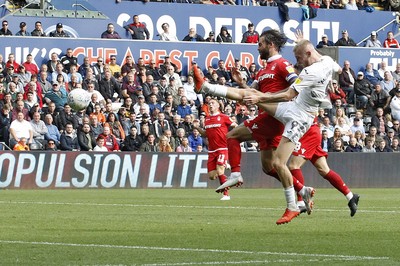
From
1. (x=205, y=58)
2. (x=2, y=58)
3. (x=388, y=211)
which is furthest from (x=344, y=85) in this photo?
(x=388, y=211)

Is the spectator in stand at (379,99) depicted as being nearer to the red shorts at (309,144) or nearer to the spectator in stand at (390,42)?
the spectator in stand at (390,42)

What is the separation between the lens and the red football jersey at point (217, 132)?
24188mm

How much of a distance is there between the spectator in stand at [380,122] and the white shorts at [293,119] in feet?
64.2

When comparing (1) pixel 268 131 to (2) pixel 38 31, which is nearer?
(1) pixel 268 131

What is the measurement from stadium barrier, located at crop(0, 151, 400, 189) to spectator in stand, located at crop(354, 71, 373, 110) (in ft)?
14.4

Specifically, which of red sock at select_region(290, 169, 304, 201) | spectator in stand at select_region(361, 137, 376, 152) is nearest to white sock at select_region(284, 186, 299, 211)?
red sock at select_region(290, 169, 304, 201)

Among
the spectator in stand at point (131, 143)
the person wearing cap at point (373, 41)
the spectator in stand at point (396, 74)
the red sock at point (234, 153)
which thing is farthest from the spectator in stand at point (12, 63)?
the person wearing cap at point (373, 41)

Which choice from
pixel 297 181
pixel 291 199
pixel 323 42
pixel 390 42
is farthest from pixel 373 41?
pixel 291 199

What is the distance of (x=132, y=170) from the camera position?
94.8 ft

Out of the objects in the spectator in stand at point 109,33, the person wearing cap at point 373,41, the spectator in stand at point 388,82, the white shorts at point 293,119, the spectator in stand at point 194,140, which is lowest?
the spectator in stand at point 194,140

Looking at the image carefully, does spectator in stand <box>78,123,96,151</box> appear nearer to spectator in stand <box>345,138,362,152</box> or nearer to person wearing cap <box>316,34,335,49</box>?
spectator in stand <box>345,138,362,152</box>

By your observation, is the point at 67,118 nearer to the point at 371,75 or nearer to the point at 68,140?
the point at 68,140

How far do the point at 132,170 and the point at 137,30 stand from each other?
23.3 feet

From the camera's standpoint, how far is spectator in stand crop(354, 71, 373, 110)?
119ft
